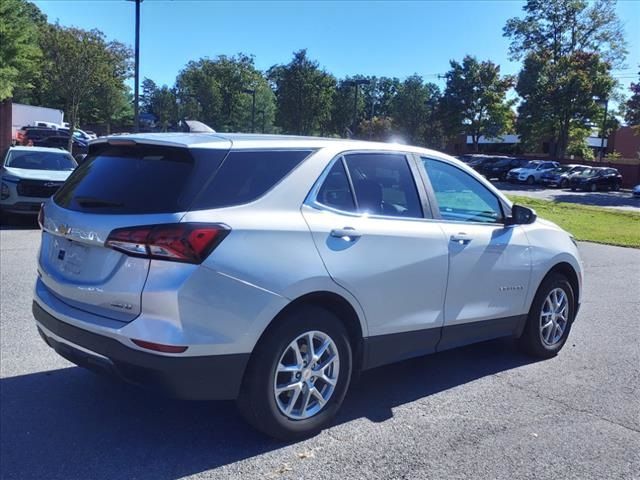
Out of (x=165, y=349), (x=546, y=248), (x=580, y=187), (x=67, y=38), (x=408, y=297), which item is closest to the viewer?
(x=165, y=349)

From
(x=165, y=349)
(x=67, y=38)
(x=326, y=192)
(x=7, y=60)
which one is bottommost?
(x=165, y=349)

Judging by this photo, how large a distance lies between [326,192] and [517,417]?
1.99 m

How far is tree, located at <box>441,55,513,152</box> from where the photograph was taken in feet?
181

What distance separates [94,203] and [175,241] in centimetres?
77

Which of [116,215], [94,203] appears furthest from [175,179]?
[94,203]

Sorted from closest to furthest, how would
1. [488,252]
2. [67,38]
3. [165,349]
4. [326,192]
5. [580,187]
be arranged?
[165,349] < [326,192] < [488,252] < [67,38] < [580,187]

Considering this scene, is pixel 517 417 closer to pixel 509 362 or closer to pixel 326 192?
pixel 509 362

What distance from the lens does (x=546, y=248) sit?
524cm

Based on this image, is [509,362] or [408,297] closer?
[408,297]

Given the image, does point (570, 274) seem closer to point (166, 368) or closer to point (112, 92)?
point (166, 368)

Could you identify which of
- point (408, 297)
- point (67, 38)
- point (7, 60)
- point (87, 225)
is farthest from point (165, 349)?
point (67, 38)

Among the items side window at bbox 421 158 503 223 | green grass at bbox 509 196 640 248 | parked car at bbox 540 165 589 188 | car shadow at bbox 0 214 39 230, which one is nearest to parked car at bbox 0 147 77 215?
car shadow at bbox 0 214 39 230

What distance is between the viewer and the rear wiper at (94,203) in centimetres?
350

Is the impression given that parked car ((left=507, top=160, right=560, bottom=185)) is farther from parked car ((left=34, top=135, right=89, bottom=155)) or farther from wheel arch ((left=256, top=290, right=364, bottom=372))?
wheel arch ((left=256, top=290, right=364, bottom=372))
